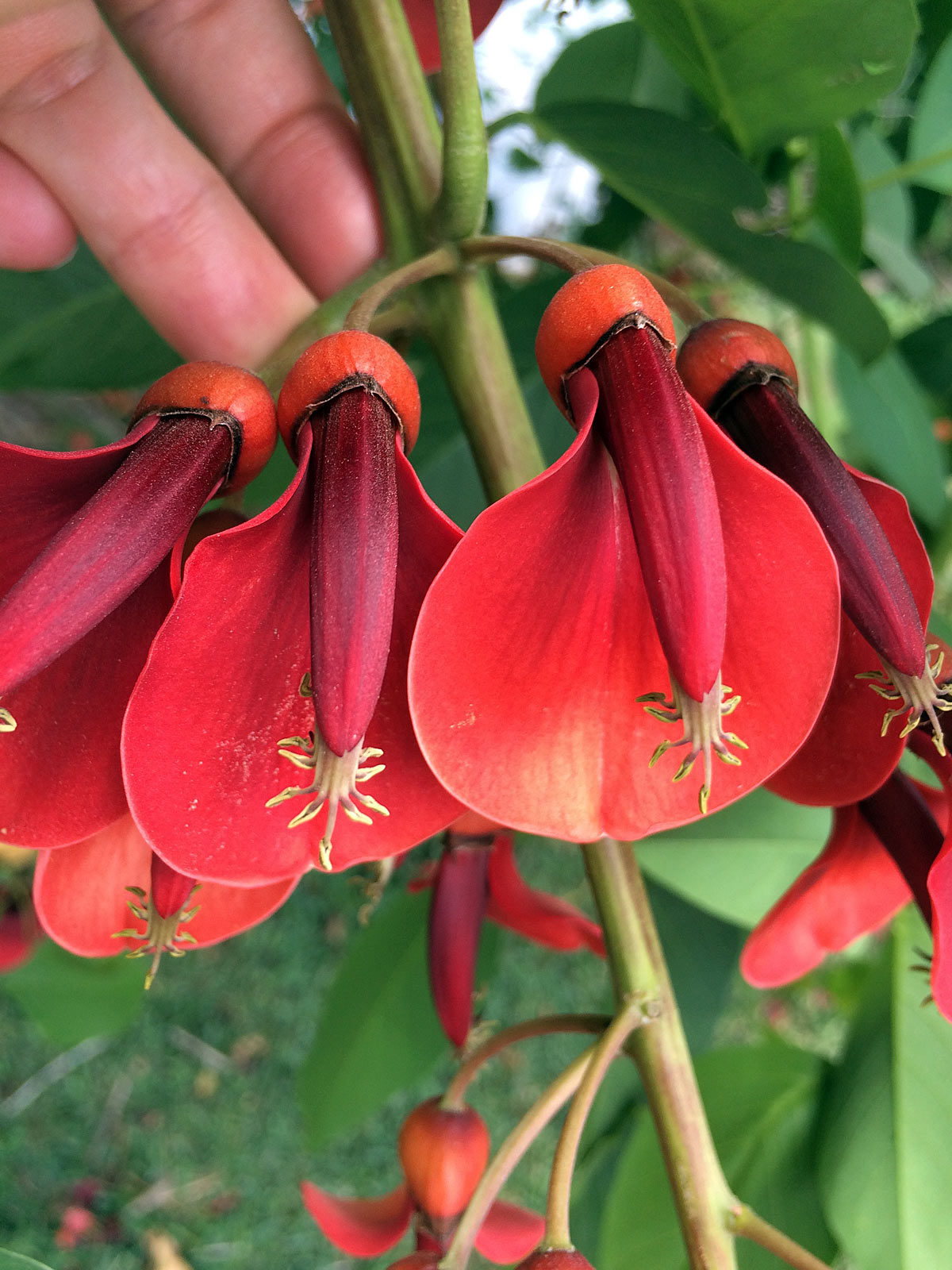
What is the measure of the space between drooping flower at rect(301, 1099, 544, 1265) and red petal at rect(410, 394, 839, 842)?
6.5 inches

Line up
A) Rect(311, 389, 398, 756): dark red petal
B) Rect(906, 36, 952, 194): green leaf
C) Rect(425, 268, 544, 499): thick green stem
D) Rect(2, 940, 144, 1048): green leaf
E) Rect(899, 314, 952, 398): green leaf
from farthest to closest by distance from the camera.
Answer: Rect(2, 940, 144, 1048): green leaf
Rect(899, 314, 952, 398): green leaf
Rect(906, 36, 952, 194): green leaf
Rect(425, 268, 544, 499): thick green stem
Rect(311, 389, 398, 756): dark red petal

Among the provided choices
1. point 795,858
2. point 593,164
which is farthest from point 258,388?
point 795,858

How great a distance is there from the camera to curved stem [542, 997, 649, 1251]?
0.89 feet

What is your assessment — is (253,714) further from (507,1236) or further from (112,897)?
(507,1236)

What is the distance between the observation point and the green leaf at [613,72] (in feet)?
1.77

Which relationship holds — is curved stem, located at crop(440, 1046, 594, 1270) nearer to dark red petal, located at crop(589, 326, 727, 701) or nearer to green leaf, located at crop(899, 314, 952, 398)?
dark red petal, located at crop(589, 326, 727, 701)

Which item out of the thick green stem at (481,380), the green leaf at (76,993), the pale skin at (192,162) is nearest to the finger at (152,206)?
the pale skin at (192,162)

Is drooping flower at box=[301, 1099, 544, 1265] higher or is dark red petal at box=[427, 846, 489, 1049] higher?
dark red petal at box=[427, 846, 489, 1049]

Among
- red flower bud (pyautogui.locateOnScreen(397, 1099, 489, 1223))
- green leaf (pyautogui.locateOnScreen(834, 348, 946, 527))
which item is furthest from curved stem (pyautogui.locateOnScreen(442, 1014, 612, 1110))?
green leaf (pyautogui.locateOnScreen(834, 348, 946, 527))

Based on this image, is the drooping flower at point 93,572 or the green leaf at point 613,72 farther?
the green leaf at point 613,72

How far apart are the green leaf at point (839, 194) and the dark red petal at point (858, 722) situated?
7.4 inches

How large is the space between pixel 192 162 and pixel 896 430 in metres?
0.39

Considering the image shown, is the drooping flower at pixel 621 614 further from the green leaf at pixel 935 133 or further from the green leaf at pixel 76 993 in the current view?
the green leaf at pixel 76 993

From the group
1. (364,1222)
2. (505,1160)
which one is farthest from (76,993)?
(505,1160)
